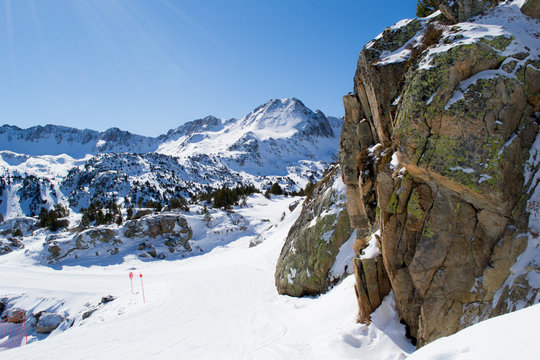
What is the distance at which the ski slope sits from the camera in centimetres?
1056

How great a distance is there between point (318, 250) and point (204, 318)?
27.0 ft

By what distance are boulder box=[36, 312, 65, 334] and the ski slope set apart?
26.4 inches

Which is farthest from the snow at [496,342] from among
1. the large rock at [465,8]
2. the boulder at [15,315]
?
the boulder at [15,315]

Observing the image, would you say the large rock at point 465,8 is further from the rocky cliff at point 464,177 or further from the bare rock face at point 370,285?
the bare rock face at point 370,285

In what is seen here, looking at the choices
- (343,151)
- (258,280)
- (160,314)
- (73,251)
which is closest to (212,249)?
(73,251)

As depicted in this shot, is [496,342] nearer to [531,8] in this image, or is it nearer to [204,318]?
[531,8]

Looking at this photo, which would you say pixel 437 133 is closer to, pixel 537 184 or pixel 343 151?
pixel 537 184

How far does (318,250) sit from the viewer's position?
17750 millimetres

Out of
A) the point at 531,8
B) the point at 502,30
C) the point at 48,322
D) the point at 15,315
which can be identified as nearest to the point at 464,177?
the point at 502,30

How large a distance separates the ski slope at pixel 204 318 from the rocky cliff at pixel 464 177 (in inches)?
63.7

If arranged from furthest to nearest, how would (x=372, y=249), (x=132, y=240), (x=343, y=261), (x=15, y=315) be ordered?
(x=132, y=240)
(x=15, y=315)
(x=343, y=261)
(x=372, y=249)

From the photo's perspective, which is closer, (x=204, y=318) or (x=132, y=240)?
(x=204, y=318)

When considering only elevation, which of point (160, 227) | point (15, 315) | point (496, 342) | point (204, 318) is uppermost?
point (496, 342)

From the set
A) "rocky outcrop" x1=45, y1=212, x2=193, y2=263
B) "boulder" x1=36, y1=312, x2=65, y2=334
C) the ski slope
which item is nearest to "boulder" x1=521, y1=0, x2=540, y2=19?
the ski slope
